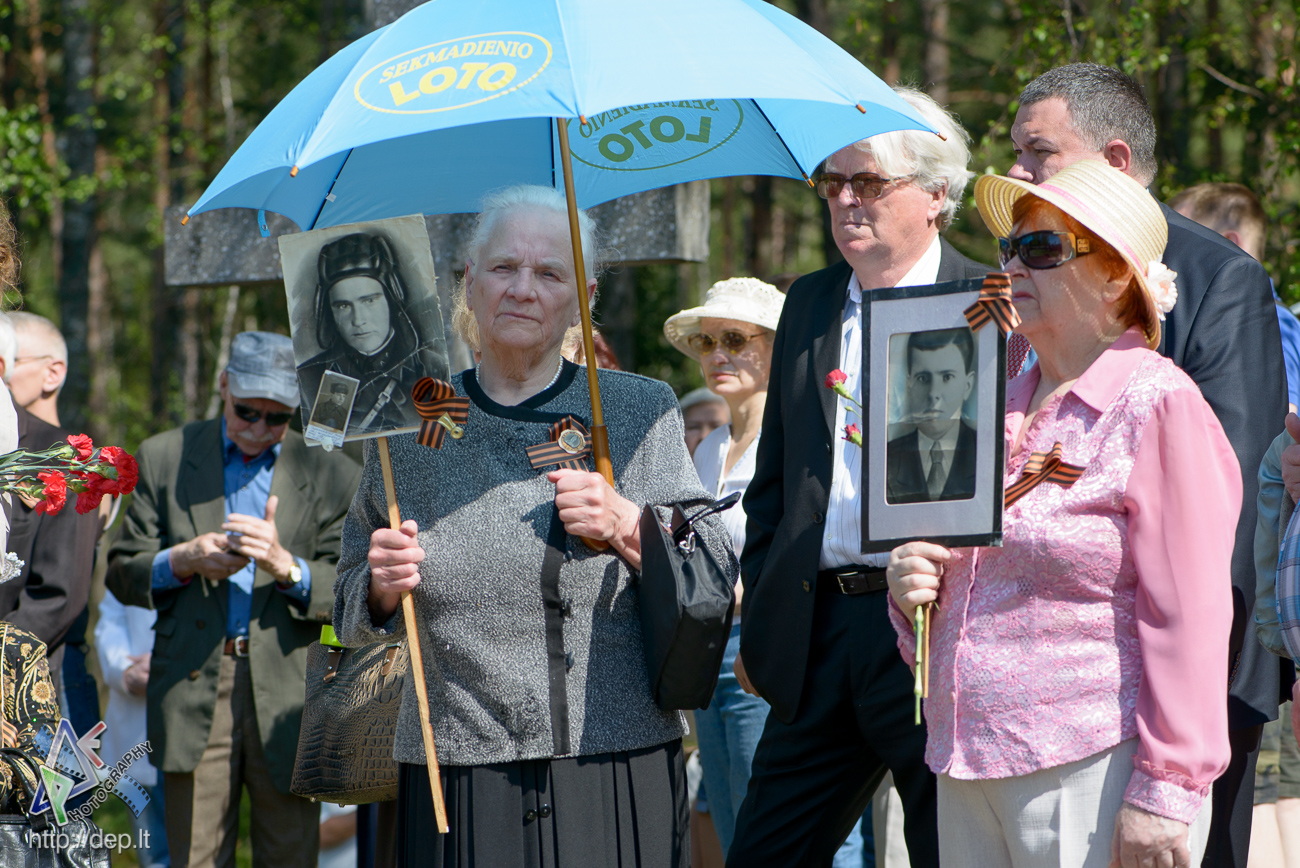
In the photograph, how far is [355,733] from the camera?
A: 3639mm

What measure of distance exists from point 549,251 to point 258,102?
12720mm

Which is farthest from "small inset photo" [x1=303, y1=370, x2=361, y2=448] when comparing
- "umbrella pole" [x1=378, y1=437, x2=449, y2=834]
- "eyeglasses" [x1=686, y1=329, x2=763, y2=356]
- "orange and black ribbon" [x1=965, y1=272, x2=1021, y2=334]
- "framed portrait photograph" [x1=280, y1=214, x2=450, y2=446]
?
"eyeglasses" [x1=686, y1=329, x2=763, y2=356]

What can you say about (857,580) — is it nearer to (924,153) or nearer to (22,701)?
(924,153)

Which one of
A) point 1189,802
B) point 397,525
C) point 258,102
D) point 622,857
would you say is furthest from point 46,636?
point 258,102

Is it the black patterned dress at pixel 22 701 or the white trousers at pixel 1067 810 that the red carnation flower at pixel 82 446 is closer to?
the black patterned dress at pixel 22 701

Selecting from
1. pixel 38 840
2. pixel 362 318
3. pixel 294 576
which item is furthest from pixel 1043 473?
pixel 294 576

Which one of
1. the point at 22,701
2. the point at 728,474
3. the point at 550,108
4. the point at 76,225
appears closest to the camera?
the point at 550,108

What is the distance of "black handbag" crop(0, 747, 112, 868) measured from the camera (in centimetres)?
265

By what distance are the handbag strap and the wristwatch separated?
192 centimetres

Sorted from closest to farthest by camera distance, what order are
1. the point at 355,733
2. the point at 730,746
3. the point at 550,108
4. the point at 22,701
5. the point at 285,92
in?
the point at 550,108 → the point at 22,701 → the point at 355,733 → the point at 730,746 → the point at 285,92

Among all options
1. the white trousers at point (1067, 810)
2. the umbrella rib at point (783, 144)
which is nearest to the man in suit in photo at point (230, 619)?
the umbrella rib at point (783, 144)

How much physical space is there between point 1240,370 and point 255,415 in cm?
319

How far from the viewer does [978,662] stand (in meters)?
2.31

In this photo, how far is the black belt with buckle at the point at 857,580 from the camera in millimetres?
2939
